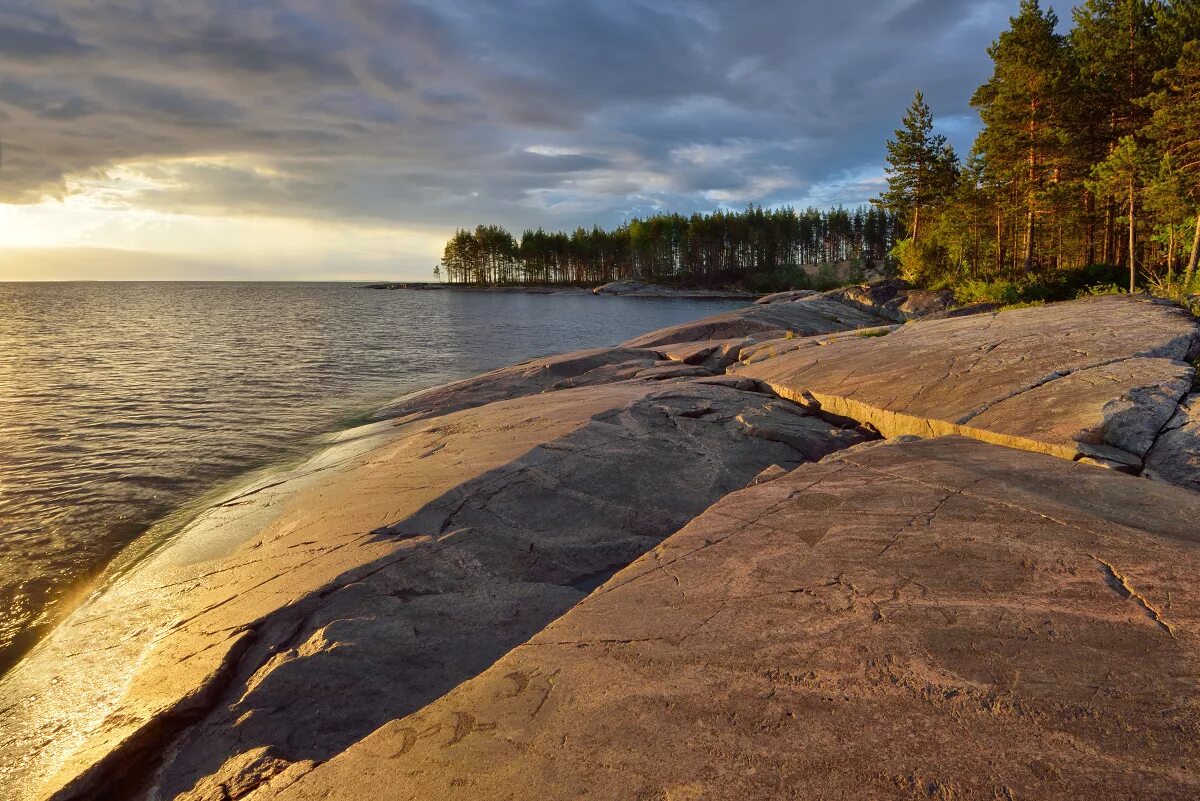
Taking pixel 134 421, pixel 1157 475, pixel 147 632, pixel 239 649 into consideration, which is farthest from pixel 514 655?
pixel 134 421

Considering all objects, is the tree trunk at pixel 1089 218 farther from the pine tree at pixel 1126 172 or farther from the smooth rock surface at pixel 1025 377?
the smooth rock surface at pixel 1025 377

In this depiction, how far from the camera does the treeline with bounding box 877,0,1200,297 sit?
2170cm

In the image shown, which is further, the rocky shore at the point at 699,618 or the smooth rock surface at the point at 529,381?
the smooth rock surface at the point at 529,381

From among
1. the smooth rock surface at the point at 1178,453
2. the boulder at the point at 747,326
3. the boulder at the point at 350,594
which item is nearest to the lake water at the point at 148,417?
the boulder at the point at 350,594

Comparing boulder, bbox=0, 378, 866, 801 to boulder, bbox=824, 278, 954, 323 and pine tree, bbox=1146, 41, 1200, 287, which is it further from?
boulder, bbox=824, 278, 954, 323

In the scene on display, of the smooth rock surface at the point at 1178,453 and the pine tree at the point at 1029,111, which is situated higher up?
the pine tree at the point at 1029,111

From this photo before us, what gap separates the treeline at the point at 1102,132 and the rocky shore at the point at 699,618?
20.2 metres

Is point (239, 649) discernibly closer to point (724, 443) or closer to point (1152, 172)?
point (724, 443)

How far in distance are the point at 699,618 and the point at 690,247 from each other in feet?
381

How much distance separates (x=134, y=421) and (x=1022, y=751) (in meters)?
18.2

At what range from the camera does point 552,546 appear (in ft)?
17.5

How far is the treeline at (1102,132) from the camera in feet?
71.2

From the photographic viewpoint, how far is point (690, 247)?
114 metres

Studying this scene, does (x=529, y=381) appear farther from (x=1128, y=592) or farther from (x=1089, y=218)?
(x=1089, y=218)
